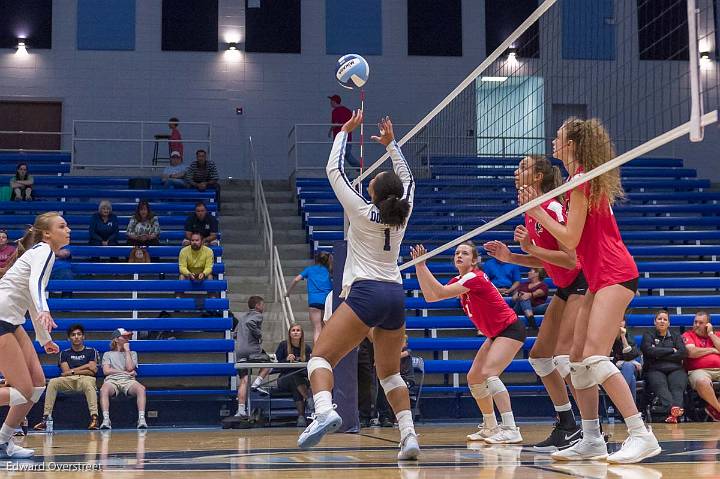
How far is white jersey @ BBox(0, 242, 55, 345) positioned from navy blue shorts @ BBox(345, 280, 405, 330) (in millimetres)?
2576

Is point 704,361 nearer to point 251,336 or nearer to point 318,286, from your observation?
point 318,286

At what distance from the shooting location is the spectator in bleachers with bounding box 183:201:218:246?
663 inches

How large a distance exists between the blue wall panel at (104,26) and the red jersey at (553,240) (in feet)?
56.9

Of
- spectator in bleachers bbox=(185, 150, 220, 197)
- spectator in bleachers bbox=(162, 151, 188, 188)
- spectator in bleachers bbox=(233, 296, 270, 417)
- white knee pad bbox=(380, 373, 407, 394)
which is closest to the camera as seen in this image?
white knee pad bbox=(380, 373, 407, 394)

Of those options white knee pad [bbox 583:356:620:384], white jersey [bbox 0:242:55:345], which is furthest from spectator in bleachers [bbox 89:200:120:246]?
white knee pad [bbox 583:356:620:384]

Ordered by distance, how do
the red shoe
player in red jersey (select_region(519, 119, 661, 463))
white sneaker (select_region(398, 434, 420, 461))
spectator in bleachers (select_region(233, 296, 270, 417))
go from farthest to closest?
spectator in bleachers (select_region(233, 296, 270, 417)) < the red shoe < white sneaker (select_region(398, 434, 420, 461)) < player in red jersey (select_region(519, 119, 661, 463))

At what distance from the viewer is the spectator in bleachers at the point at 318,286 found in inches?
576

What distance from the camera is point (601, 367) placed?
5805 millimetres

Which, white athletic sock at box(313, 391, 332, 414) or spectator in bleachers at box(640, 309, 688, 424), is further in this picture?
spectator in bleachers at box(640, 309, 688, 424)

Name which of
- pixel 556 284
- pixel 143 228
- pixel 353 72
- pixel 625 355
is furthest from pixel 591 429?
pixel 143 228

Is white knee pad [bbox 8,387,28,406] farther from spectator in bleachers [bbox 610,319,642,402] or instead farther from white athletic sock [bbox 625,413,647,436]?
spectator in bleachers [bbox 610,319,642,402]

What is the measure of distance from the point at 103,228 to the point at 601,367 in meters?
12.6

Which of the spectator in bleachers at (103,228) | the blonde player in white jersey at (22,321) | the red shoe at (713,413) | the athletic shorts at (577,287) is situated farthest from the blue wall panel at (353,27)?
the athletic shorts at (577,287)

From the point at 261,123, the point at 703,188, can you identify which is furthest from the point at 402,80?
the point at 703,188
